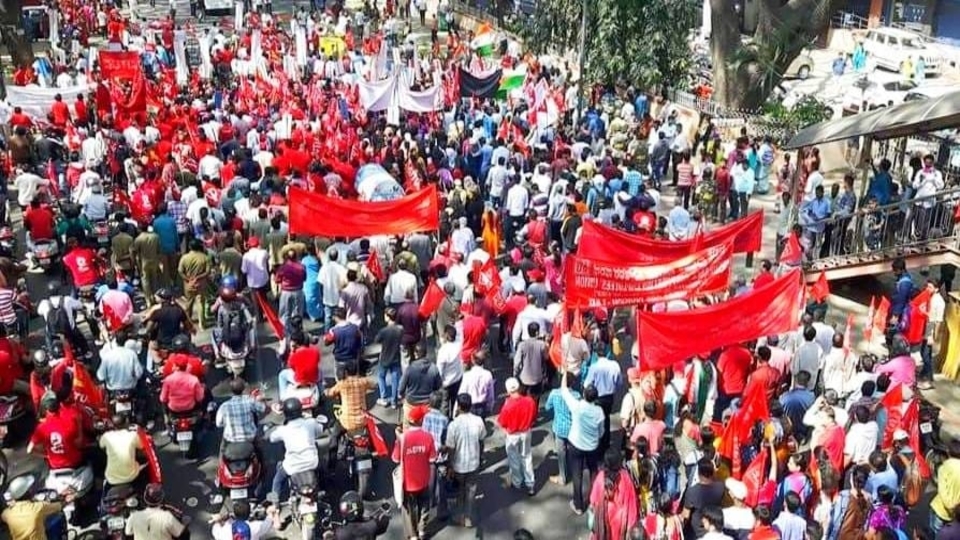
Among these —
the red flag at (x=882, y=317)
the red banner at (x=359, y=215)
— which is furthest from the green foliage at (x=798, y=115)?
the red banner at (x=359, y=215)

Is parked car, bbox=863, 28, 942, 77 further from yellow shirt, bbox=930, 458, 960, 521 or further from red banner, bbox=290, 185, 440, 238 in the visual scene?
yellow shirt, bbox=930, 458, 960, 521

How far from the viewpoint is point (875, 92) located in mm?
27016

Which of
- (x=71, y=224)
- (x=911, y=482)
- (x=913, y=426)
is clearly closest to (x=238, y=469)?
(x=911, y=482)

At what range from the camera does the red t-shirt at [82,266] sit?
1170 centimetres

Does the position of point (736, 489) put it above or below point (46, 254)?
above

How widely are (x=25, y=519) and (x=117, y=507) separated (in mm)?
898

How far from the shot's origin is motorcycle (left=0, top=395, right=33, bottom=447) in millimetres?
9570

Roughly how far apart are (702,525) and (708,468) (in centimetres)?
50

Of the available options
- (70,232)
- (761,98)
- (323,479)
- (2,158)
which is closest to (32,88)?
(2,158)

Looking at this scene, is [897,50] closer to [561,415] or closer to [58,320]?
[561,415]

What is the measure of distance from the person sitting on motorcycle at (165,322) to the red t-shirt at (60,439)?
2.19 meters

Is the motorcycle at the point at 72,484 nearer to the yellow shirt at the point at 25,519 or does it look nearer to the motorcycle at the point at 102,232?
the yellow shirt at the point at 25,519

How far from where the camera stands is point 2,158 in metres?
17.9

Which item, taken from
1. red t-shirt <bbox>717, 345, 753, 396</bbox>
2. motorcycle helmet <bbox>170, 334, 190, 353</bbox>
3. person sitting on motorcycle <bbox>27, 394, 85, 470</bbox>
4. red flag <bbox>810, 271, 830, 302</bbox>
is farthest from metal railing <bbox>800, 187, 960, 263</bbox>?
person sitting on motorcycle <bbox>27, 394, 85, 470</bbox>
